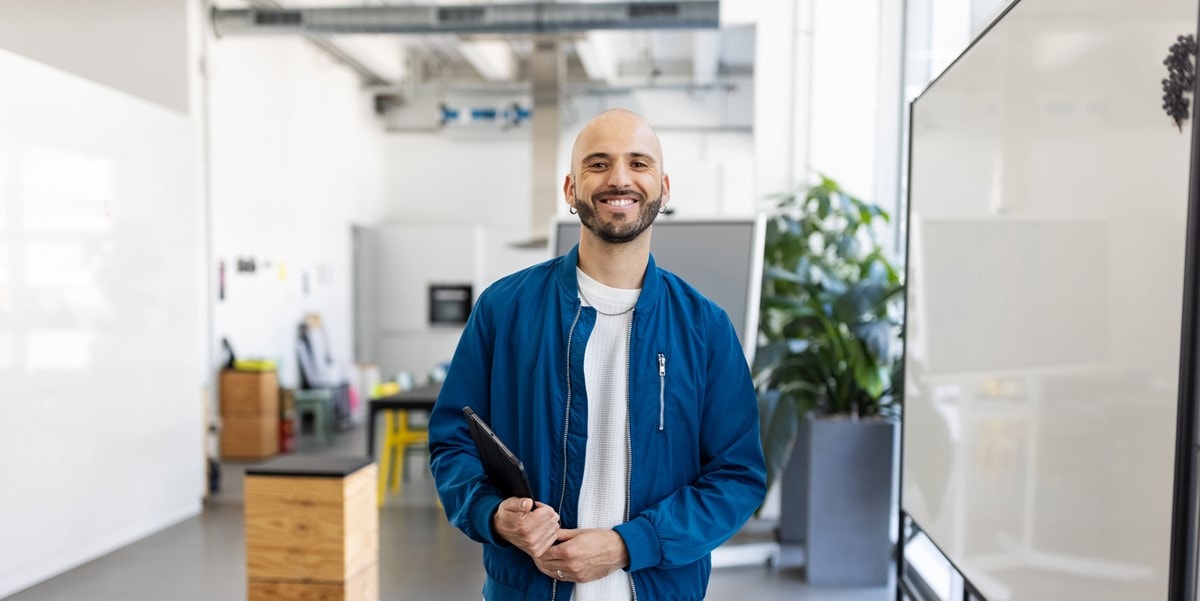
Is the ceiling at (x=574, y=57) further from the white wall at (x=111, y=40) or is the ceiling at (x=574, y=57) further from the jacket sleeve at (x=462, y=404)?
the jacket sleeve at (x=462, y=404)

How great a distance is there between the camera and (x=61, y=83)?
14.5 feet

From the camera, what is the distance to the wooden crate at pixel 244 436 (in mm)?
6898

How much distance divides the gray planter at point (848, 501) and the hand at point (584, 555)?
2.88m

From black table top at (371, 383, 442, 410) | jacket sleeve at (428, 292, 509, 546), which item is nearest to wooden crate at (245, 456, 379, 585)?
black table top at (371, 383, 442, 410)

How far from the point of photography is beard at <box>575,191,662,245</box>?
4.52 ft

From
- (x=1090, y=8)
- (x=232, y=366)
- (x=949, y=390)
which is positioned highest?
(x=1090, y=8)

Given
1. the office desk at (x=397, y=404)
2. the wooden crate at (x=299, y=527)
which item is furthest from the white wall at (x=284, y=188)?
the wooden crate at (x=299, y=527)

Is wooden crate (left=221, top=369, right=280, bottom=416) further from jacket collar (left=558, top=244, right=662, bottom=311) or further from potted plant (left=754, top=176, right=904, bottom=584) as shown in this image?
jacket collar (left=558, top=244, right=662, bottom=311)

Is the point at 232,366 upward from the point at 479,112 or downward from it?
downward

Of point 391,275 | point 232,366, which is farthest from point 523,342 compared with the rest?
point 391,275

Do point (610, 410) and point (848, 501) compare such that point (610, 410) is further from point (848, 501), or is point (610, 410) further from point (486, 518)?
point (848, 501)

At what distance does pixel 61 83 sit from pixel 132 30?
1469 mm

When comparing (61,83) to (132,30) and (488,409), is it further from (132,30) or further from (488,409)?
(488,409)

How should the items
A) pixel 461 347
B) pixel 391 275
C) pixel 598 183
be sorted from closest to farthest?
pixel 598 183
pixel 461 347
pixel 391 275
